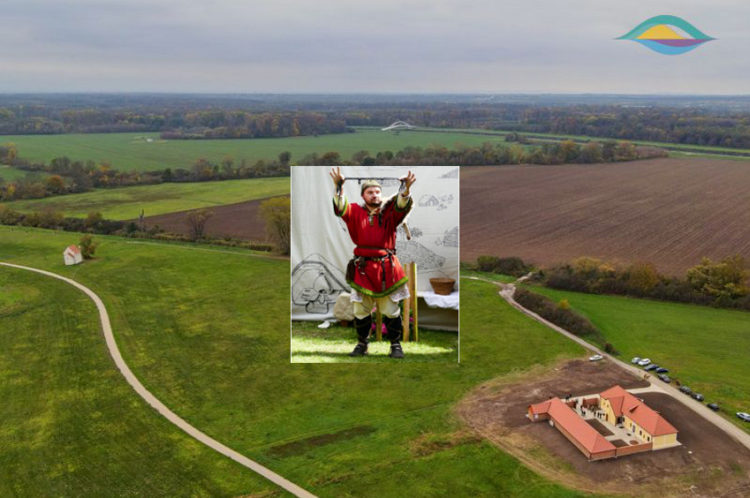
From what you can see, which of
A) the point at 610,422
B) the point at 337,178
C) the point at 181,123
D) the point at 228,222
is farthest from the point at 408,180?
the point at 181,123

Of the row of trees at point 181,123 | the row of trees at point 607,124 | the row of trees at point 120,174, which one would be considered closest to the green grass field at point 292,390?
the row of trees at point 120,174

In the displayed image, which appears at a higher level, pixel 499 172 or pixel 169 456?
pixel 499 172

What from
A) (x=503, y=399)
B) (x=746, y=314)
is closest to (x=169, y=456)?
(x=503, y=399)

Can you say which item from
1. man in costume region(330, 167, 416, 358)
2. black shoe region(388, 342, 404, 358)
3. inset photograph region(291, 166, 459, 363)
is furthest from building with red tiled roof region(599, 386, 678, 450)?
man in costume region(330, 167, 416, 358)

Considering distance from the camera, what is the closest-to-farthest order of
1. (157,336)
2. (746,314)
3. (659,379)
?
(659,379) → (157,336) → (746,314)

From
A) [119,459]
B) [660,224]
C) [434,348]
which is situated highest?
[434,348]

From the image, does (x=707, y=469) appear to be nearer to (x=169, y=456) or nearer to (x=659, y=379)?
(x=659, y=379)

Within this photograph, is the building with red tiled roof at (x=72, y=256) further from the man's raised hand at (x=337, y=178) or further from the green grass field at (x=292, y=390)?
the man's raised hand at (x=337, y=178)

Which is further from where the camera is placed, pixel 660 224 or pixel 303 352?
pixel 660 224
